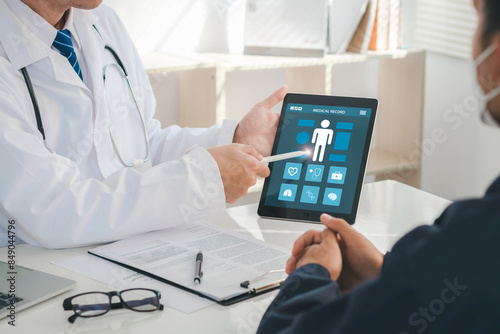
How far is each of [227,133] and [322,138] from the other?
33 cm

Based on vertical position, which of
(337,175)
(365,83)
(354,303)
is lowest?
(365,83)

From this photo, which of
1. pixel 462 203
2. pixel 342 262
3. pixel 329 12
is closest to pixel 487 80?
pixel 462 203

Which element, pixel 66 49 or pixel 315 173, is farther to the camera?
pixel 66 49

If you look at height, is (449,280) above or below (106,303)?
above

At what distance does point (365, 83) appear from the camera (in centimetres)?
343

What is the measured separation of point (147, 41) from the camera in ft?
9.29

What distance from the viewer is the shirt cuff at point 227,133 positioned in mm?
1801

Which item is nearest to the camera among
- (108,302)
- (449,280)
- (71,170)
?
(449,280)

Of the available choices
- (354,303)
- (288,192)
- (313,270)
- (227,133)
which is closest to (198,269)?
(313,270)

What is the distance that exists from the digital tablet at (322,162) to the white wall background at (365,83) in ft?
4.47

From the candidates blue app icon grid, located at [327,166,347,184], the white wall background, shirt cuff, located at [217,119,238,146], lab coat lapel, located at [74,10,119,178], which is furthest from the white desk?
the white wall background

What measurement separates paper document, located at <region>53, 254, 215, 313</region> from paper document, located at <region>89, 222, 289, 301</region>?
0.01m

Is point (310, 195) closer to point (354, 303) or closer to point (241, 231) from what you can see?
point (241, 231)

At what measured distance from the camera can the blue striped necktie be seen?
171cm
